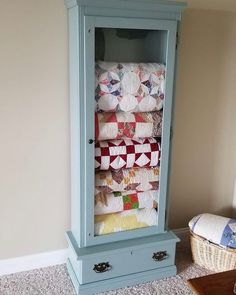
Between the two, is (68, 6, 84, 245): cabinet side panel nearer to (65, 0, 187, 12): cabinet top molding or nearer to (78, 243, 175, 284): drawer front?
(65, 0, 187, 12): cabinet top molding

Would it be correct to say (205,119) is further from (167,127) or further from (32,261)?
(32,261)

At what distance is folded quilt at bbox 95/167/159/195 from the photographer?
214 cm

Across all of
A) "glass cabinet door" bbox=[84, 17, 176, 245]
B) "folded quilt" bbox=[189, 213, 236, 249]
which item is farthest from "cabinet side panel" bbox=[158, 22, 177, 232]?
"folded quilt" bbox=[189, 213, 236, 249]

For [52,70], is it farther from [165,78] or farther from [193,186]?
[193,186]

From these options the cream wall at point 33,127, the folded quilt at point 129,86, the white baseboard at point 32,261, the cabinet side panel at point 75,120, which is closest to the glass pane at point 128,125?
the folded quilt at point 129,86

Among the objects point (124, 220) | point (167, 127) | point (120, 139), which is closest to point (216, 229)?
point (124, 220)

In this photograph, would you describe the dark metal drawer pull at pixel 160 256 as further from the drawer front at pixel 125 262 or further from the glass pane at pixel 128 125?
the glass pane at pixel 128 125

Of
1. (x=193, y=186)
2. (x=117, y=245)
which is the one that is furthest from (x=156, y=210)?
(x=193, y=186)

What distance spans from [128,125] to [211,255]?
1010 mm

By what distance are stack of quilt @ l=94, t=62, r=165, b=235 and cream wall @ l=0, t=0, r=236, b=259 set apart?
285 mm

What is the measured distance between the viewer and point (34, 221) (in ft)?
7.55

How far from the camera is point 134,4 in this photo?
187 centimetres

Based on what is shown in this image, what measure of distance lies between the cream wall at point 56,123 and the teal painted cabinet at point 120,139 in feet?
0.39

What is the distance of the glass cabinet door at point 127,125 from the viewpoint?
1970 millimetres
